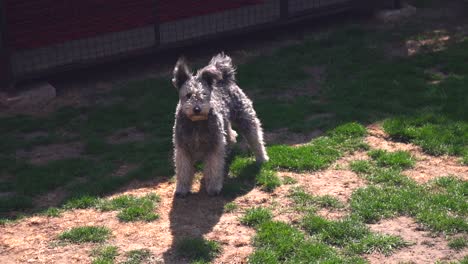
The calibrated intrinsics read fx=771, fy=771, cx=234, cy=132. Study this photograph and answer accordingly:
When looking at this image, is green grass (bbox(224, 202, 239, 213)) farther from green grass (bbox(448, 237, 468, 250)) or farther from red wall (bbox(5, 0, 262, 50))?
red wall (bbox(5, 0, 262, 50))

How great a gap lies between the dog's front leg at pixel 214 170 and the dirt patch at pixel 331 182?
765mm

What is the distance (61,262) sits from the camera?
20.3ft

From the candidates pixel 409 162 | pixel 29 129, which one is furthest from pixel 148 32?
pixel 409 162

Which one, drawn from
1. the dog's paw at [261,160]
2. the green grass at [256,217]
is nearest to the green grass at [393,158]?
the dog's paw at [261,160]

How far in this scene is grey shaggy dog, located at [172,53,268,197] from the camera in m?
6.89

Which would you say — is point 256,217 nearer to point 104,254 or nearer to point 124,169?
point 104,254

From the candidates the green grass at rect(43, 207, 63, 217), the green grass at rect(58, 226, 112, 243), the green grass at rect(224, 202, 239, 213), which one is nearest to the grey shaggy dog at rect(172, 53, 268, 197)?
the green grass at rect(224, 202, 239, 213)

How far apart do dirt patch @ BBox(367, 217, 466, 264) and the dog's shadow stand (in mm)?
1403

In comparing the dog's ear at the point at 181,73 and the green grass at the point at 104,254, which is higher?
the dog's ear at the point at 181,73

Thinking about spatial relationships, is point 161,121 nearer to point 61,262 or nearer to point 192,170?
point 192,170

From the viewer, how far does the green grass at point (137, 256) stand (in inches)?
241

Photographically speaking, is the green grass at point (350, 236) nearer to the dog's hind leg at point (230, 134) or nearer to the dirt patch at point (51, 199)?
the dog's hind leg at point (230, 134)

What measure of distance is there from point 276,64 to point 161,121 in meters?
2.55

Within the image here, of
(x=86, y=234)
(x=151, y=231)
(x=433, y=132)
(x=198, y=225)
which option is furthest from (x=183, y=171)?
(x=433, y=132)
